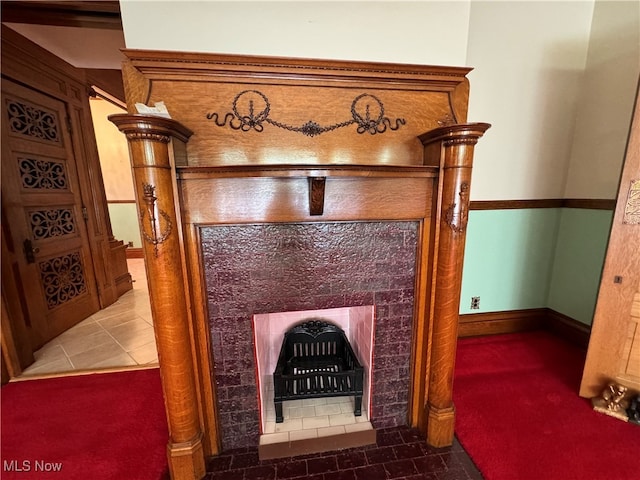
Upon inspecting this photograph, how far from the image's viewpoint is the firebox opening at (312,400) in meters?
1.55

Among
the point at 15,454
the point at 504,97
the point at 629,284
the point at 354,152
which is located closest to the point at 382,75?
the point at 354,152

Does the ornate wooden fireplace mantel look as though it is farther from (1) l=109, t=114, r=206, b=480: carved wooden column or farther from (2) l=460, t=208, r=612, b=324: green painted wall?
(2) l=460, t=208, r=612, b=324: green painted wall

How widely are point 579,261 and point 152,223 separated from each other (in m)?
3.18

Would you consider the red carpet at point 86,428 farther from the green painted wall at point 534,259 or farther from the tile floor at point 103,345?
the green painted wall at point 534,259

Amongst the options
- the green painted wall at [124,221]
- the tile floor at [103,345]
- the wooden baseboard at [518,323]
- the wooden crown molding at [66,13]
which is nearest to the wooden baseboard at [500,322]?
the wooden baseboard at [518,323]

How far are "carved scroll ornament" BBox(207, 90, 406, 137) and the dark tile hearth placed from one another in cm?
169

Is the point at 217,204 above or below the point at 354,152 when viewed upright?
below

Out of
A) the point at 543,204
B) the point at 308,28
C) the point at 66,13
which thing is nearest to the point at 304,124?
the point at 308,28

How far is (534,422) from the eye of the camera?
5.45 feet

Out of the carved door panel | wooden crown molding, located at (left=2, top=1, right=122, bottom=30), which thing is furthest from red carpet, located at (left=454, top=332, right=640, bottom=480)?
the carved door panel

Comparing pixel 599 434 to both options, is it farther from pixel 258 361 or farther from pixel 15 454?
pixel 15 454

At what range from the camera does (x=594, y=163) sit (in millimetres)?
2254

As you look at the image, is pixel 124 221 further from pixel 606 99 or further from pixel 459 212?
pixel 606 99

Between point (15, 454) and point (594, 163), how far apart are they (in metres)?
4.36
